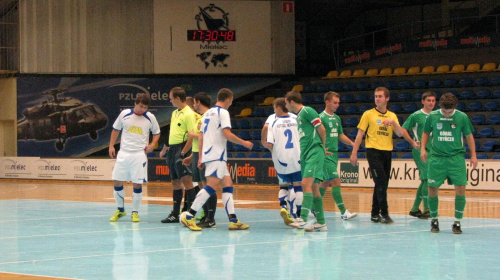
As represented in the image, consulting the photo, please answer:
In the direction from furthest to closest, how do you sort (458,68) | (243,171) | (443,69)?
(443,69) → (458,68) → (243,171)

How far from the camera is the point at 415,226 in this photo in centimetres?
1224

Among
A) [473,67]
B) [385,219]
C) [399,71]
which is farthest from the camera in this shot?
[399,71]

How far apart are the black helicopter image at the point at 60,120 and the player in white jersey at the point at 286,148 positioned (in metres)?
20.2

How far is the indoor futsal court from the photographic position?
773 cm

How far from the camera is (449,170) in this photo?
11.1m

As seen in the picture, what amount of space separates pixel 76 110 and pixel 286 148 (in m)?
20.8

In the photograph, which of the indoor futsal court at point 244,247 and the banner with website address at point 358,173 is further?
the banner with website address at point 358,173

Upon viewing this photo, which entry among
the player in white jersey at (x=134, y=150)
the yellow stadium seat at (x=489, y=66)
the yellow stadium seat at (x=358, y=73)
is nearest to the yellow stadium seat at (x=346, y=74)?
the yellow stadium seat at (x=358, y=73)

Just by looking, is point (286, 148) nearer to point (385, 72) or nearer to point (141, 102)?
point (141, 102)

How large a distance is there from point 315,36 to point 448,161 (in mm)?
25635

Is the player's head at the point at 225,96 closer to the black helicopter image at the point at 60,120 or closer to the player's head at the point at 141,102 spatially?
the player's head at the point at 141,102

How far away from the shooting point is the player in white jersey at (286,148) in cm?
1219

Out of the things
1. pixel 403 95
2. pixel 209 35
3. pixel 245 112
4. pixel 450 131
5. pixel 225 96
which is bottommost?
pixel 450 131

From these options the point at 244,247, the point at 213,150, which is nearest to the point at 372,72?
the point at 213,150
